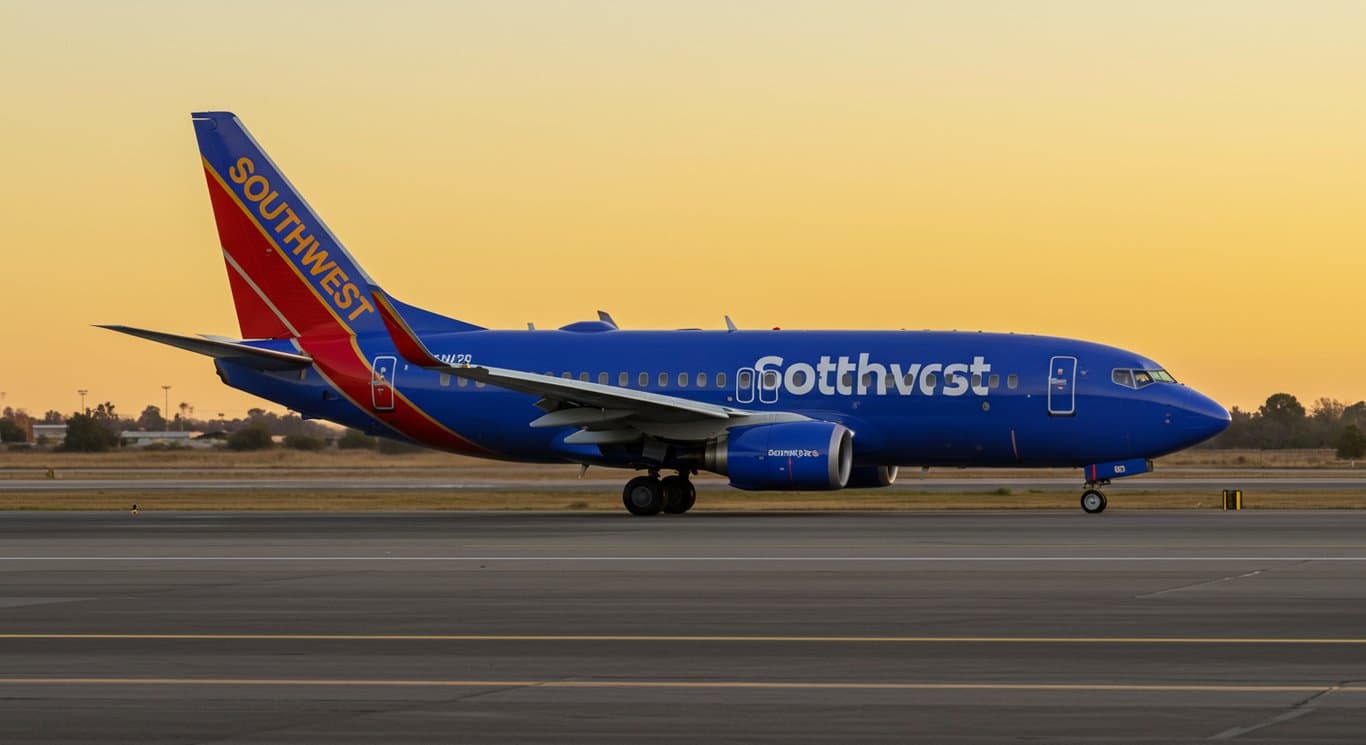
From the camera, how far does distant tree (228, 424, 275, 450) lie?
112188 millimetres

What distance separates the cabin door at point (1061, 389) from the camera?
3756cm

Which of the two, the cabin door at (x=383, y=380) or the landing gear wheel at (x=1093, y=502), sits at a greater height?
the cabin door at (x=383, y=380)

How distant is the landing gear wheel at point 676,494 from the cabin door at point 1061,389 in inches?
309

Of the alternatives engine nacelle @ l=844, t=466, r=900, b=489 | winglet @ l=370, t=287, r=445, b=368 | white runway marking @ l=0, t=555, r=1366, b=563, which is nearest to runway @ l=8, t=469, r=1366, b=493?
engine nacelle @ l=844, t=466, r=900, b=489

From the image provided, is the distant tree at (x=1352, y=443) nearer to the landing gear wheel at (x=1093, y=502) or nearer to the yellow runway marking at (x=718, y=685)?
→ the landing gear wheel at (x=1093, y=502)

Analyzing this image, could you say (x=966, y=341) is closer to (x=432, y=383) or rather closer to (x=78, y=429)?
(x=432, y=383)

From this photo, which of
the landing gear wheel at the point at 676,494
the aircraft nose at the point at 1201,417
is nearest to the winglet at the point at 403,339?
the landing gear wheel at the point at 676,494

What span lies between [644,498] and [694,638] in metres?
24.0

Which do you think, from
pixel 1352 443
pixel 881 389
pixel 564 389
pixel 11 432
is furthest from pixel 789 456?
pixel 11 432

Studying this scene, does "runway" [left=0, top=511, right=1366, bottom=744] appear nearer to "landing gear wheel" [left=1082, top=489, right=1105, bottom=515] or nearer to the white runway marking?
the white runway marking

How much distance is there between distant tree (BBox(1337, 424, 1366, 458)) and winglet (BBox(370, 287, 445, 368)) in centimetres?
7940

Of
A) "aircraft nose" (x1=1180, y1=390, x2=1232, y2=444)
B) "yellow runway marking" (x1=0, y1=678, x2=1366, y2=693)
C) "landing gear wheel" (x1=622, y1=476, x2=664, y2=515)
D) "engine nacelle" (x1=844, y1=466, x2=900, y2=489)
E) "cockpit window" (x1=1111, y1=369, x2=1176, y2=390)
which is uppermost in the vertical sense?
"cockpit window" (x1=1111, y1=369, x2=1176, y2=390)

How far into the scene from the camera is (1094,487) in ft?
124

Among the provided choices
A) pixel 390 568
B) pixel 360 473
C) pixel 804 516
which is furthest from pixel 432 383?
pixel 360 473
